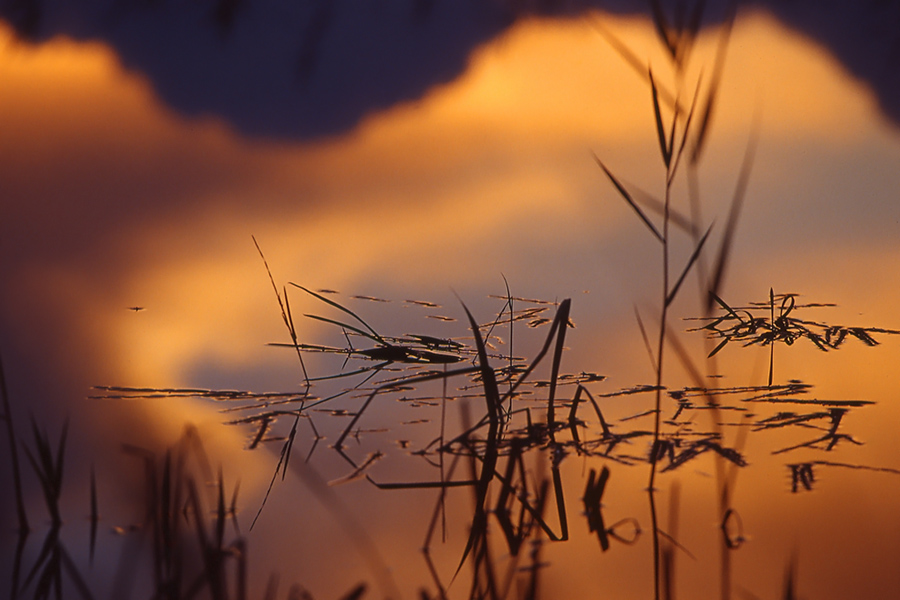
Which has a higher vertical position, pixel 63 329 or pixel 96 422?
pixel 63 329

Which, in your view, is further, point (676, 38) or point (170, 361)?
point (170, 361)

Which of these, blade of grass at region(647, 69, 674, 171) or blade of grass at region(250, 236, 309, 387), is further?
blade of grass at region(250, 236, 309, 387)

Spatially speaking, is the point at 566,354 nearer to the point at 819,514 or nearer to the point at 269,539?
the point at 819,514

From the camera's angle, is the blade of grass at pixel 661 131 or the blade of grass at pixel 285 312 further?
the blade of grass at pixel 285 312

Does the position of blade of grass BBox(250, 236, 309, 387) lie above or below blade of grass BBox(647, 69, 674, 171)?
below

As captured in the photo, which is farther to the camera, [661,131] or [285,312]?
[285,312]

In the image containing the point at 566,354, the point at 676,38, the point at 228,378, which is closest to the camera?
the point at 676,38

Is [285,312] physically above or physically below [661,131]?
below

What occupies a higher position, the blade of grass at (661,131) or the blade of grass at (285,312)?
the blade of grass at (661,131)

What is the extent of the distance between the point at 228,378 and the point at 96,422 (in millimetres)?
279

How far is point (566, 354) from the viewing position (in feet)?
5.93

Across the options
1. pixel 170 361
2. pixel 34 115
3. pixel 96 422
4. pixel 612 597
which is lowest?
pixel 612 597

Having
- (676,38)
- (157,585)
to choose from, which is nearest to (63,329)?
(157,585)

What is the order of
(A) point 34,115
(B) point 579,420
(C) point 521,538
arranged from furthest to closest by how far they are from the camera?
(A) point 34,115 < (B) point 579,420 < (C) point 521,538
